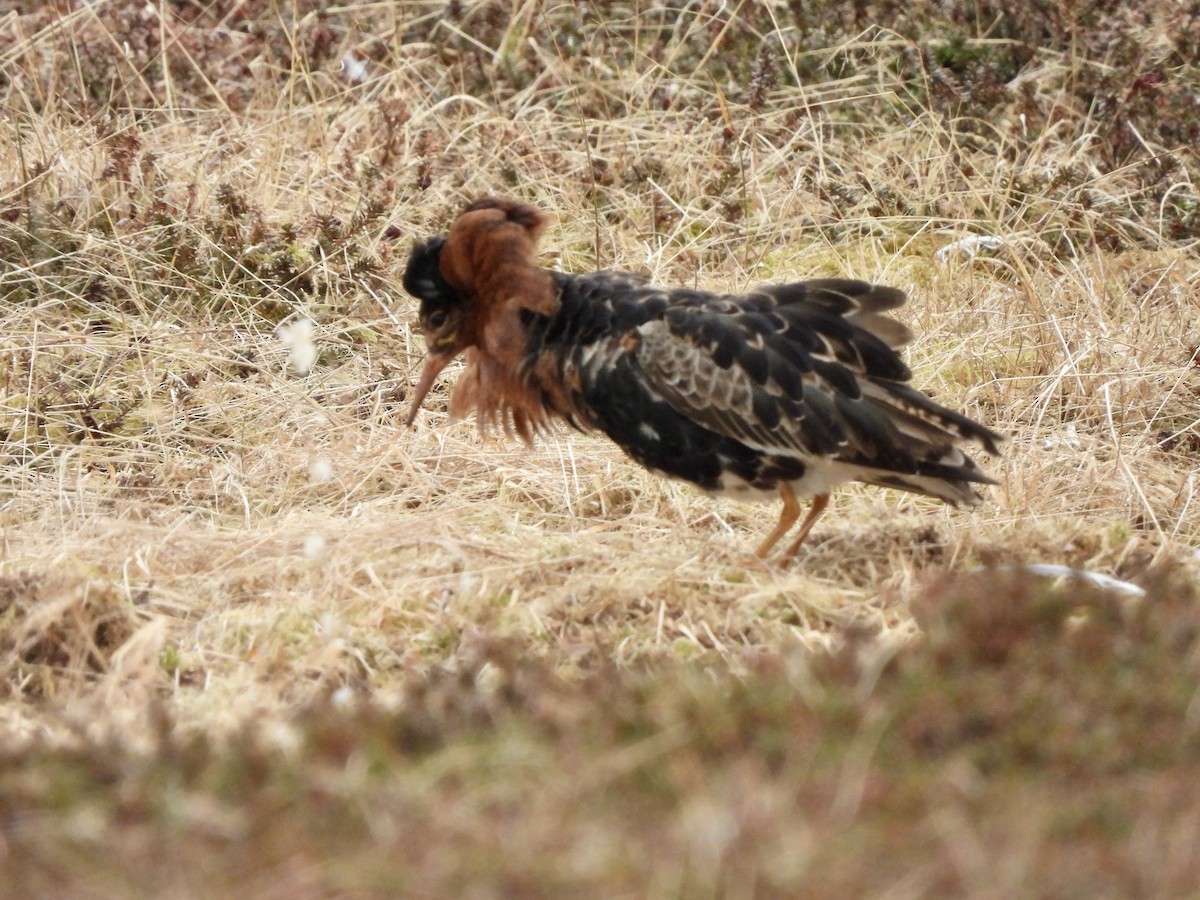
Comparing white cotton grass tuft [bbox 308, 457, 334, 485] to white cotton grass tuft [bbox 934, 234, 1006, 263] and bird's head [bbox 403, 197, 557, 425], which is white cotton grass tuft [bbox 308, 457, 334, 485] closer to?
bird's head [bbox 403, 197, 557, 425]

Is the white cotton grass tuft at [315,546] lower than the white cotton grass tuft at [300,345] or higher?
higher

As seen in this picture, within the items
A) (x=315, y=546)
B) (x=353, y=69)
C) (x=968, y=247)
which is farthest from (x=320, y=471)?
(x=353, y=69)

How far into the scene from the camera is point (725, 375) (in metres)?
5.24

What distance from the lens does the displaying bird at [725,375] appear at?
521 centimetres

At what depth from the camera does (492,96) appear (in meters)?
9.36

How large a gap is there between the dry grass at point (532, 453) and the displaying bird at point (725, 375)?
1.13 ft

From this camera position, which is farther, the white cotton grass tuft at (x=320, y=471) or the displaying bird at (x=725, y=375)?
the white cotton grass tuft at (x=320, y=471)

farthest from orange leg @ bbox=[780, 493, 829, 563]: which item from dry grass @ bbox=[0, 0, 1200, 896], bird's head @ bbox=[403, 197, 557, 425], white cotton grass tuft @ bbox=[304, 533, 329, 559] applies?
white cotton grass tuft @ bbox=[304, 533, 329, 559]

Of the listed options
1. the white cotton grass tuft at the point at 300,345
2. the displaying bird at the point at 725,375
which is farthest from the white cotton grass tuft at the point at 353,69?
the displaying bird at the point at 725,375

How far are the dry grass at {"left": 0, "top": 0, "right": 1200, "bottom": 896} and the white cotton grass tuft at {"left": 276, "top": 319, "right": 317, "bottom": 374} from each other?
0.09 meters

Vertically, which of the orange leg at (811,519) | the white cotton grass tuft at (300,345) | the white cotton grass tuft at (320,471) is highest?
the orange leg at (811,519)

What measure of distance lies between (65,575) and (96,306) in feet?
8.79

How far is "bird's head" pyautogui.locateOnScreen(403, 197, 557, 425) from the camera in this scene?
18.1ft

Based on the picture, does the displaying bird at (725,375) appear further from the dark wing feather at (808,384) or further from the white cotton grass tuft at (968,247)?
the white cotton grass tuft at (968,247)
